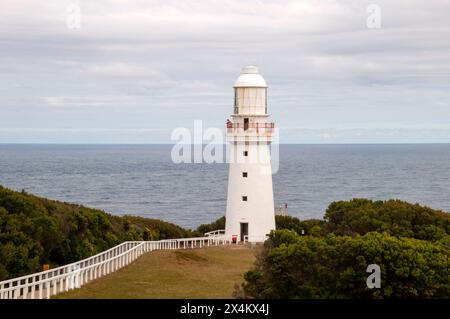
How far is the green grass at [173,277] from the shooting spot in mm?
24422

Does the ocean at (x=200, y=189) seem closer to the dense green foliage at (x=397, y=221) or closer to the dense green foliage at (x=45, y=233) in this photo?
the dense green foliage at (x=397, y=221)

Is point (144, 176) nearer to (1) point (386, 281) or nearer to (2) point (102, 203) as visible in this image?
(2) point (102, 203)

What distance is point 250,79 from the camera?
140ft

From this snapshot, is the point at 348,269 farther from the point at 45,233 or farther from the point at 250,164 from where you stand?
the point at 250,164

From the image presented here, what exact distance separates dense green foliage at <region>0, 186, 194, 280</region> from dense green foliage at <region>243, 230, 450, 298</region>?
812 cm

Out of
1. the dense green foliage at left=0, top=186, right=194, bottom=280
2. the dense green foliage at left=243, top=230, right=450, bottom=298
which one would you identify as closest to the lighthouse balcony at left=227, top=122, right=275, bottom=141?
the dense green foliage at left=0, top=186, right=194, bottom=280

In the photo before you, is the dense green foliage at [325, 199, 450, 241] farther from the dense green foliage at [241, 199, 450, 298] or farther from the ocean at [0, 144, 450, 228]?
the ocean at [0, 144, 450, 228]

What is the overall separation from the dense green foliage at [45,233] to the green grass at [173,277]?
229cm

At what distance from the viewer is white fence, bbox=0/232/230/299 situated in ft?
71.6

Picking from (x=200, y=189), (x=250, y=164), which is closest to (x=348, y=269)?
(x=250, y=164)

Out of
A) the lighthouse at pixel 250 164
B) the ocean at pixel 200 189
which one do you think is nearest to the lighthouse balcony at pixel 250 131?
the lighthouse at pixel 250 164
